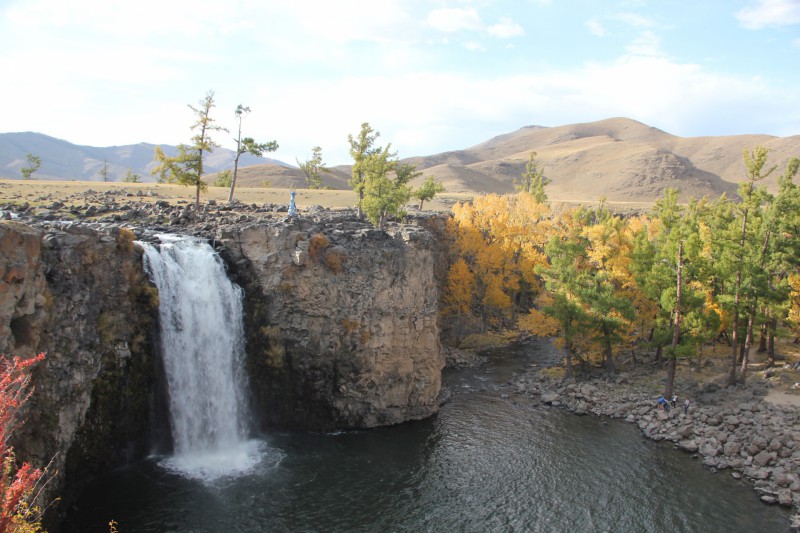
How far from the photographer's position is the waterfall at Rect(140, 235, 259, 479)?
91.2ft

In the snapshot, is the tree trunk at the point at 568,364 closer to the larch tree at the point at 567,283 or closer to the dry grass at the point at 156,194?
the larch tree at the point at 567,283

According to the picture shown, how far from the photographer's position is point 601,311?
37.9 m

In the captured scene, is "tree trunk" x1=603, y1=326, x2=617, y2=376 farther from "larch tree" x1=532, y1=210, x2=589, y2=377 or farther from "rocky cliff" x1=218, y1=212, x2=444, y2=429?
"rocky cliff" x1=218, y1=212, x2=444, y2=429

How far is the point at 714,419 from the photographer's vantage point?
106 feet

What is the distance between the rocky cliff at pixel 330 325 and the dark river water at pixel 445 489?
5.73 ft

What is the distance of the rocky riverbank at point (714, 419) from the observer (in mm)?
27141

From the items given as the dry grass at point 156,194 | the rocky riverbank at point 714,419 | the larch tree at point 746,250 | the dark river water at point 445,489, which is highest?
the dry grass at point 156,194

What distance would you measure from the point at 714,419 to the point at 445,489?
58.9ft

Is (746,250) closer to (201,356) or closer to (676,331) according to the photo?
(676,331)

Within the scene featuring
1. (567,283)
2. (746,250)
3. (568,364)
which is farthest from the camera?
(568,364)

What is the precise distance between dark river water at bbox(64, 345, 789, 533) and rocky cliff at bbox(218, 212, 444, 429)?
175 cm

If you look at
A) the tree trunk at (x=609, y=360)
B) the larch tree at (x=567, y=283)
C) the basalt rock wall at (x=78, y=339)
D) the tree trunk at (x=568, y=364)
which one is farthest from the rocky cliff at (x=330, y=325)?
the tree trunk at (x=609, y=360)

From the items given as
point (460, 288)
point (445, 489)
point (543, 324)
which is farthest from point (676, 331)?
point (460, 288)

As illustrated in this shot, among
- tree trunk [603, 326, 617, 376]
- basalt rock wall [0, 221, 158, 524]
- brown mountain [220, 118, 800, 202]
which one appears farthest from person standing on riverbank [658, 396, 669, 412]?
brown mountain [220, 118, 800, 202]
